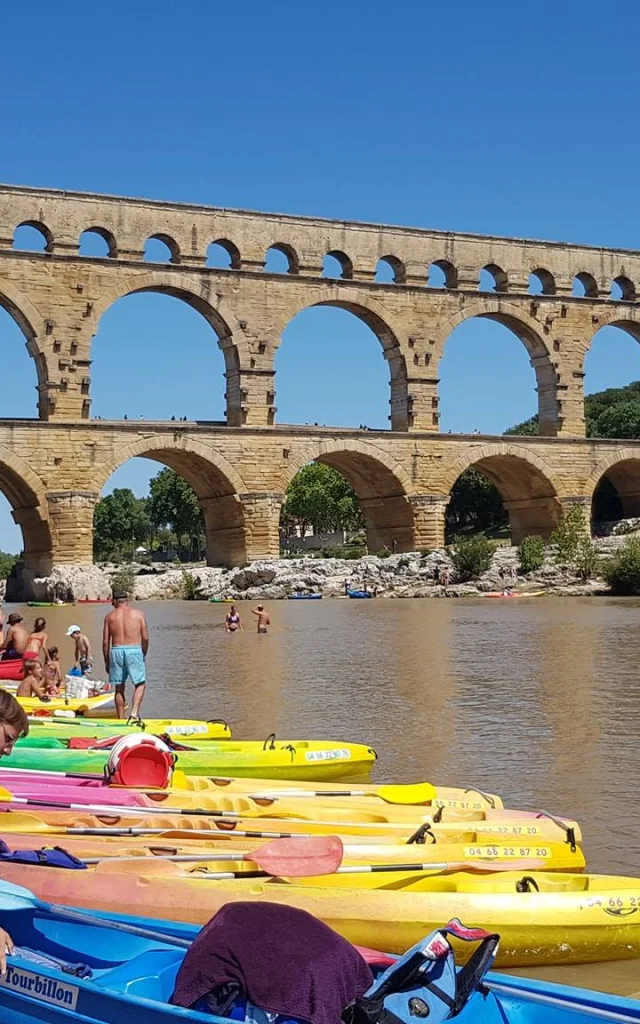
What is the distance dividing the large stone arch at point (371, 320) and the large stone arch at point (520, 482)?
2634mm

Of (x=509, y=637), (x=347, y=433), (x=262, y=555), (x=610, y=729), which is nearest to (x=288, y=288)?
(x=347, y=433)

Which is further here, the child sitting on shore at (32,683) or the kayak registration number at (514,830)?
the child sitting on shore at (32,683)

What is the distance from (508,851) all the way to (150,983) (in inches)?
92.6

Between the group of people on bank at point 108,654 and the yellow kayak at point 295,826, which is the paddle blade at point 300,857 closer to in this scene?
the yellow kayak at point 295,826

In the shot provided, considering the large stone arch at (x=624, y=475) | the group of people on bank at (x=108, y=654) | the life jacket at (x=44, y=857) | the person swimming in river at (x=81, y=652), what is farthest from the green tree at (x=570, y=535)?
the life jacket at (x=44, y=857)

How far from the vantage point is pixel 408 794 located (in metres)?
6.57

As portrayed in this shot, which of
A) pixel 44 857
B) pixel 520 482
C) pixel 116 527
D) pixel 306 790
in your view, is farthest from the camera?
pixel 116 527

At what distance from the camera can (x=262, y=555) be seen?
35844mm

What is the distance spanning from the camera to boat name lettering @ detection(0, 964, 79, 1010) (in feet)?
11.3

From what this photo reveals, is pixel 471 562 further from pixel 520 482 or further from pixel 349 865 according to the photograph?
pixel 349 865

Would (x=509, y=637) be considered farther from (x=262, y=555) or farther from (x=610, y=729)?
(x=262, y=555)

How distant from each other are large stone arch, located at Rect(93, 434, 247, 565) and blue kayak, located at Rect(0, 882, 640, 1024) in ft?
97.7

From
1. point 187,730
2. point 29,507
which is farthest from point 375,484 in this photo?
point 187,730

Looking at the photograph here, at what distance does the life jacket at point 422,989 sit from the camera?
3.18 metres
